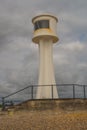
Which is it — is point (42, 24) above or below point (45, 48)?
above

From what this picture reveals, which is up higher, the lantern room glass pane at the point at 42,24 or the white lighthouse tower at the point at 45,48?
the lantern room glass pane at the point at 42,24

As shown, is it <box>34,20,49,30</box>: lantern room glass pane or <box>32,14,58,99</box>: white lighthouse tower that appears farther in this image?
<box>34,20,49,30</box>: lantern room glass pane

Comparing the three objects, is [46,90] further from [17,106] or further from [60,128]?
[60,128]

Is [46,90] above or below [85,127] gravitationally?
above

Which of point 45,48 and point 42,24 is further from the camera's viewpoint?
point 42,24

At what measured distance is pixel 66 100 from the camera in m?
24.6

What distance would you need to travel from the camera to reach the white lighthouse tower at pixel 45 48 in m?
29.2

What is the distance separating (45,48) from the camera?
1193 inches

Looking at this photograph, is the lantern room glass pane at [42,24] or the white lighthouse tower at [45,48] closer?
the white lighthouse tower at [45,48]

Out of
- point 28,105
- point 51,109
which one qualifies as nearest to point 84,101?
point 51,109

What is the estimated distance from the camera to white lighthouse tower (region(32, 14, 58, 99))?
1150 inches

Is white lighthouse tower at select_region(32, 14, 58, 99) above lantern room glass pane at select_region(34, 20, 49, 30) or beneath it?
beneath

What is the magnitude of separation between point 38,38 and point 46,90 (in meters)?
5.20

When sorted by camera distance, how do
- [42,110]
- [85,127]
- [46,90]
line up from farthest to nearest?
[46,90], [42,110], [85,127]
